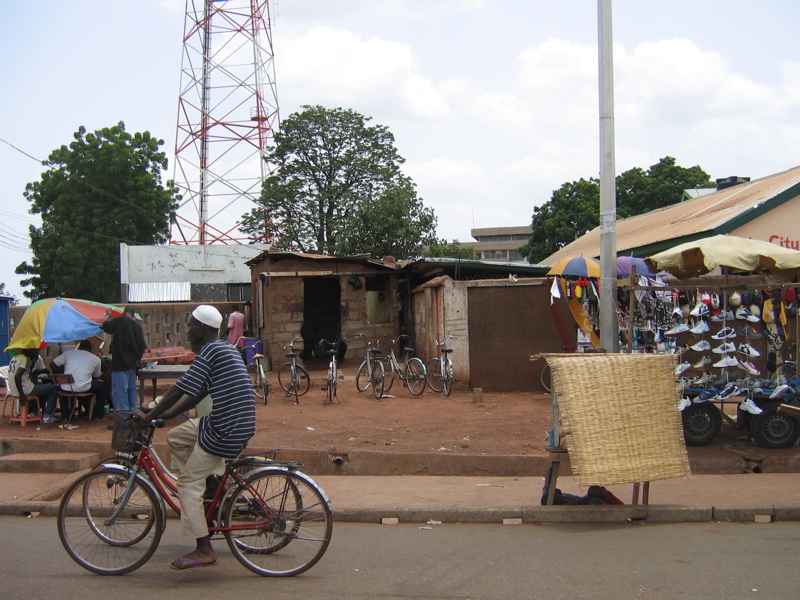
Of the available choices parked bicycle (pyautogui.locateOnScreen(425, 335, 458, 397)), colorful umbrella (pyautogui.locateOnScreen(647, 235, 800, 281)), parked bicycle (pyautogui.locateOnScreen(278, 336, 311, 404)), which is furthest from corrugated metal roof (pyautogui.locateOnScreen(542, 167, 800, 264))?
parked bicycle (pyautogui.locateOnScreen(278, 336, 311, 404))

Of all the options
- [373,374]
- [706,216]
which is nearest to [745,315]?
[373,374]

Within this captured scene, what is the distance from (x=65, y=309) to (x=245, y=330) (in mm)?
9993

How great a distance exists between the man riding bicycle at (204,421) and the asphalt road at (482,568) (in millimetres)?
401

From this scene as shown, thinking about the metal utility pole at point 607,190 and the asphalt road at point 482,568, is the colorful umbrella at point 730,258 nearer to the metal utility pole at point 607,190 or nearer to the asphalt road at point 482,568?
the metal utility pole at point 607,190

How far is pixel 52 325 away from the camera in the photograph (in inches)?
400

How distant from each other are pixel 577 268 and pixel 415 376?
12.4 feet

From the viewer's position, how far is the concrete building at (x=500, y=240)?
80.8m

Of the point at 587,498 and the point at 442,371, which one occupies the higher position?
the point at 442,371

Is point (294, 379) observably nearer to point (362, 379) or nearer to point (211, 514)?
point (362, 379)

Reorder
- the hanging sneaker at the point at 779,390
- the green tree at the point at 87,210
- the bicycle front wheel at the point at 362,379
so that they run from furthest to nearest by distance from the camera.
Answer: the green tree at the point at 87,210 → the bicycle front wheel at the point at 362,379 → the hanging sneaker at the point at 779,390

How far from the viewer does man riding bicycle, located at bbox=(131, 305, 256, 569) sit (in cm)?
465

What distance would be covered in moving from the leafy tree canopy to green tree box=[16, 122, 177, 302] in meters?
19.3

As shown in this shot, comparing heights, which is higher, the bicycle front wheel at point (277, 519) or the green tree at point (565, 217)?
the green tree at point (565, 217)

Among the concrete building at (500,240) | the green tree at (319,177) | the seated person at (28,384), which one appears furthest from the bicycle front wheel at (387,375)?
the concrete building at (500,240)
